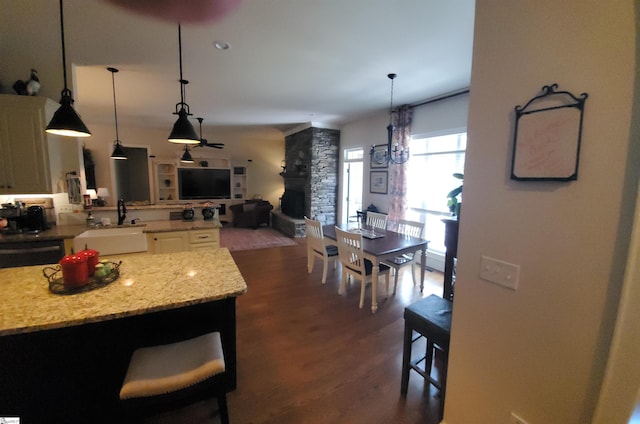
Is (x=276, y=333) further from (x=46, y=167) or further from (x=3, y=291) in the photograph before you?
(x=46, y=167)

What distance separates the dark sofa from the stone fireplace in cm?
89

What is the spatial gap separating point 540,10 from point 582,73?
1.06 ft

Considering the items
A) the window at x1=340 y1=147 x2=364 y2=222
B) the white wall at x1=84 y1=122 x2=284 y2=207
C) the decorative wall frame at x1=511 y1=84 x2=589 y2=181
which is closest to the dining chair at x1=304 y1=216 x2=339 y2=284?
the window at x1=340 y1=147 x2=364 y2=222

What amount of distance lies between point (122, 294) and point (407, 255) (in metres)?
3.25

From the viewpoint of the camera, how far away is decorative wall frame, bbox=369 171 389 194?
5158 mm

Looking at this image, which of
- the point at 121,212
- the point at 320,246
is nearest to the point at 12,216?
the point at 121,212

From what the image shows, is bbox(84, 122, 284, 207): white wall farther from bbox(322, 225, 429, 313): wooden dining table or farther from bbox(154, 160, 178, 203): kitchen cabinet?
bbox(322, 225, 429, 313): wooden dining table

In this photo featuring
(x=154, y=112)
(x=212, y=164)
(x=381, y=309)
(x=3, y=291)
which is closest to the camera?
(x=3, y=291)

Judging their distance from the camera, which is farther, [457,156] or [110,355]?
[457,156]

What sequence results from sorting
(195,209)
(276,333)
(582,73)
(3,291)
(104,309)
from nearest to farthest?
(582,73) < (104,309) < (3,291) < (276,333) < (195,209)

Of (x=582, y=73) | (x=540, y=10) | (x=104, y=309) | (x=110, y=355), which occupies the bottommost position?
(x=110, y=355)

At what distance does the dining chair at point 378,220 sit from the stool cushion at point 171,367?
3.24 metres

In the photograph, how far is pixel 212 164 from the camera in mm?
7949

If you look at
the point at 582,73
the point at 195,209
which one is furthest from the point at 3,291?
the point at 582,73
